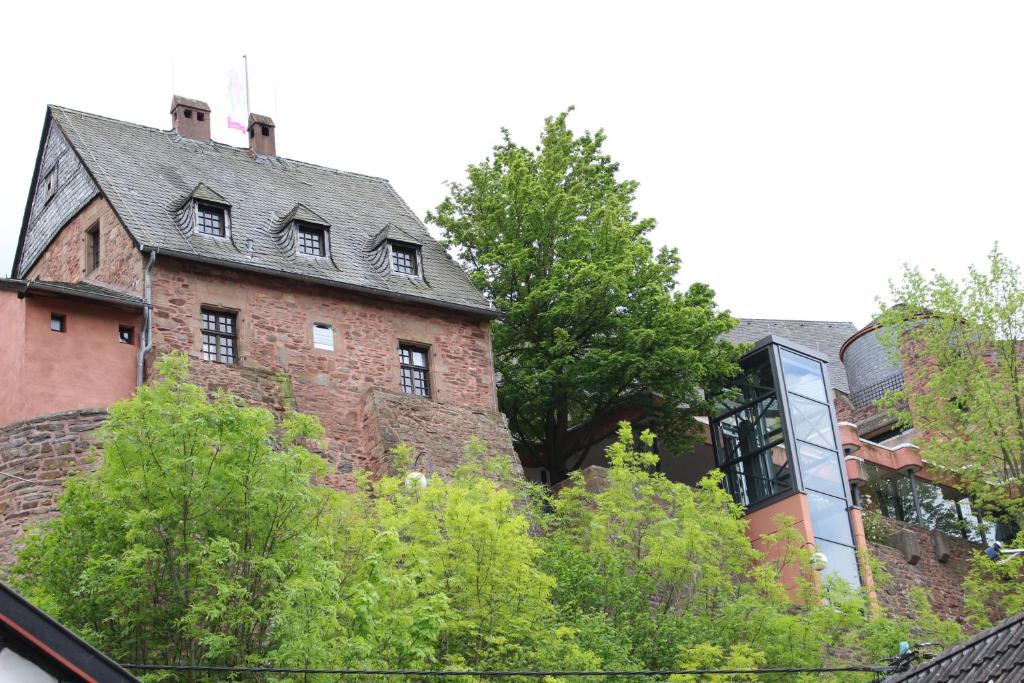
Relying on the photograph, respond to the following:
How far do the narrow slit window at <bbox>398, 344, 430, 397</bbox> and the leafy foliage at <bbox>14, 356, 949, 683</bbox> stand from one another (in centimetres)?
464

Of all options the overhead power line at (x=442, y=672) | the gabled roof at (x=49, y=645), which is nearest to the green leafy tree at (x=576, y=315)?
the overhead power line at (x=442, y=672)

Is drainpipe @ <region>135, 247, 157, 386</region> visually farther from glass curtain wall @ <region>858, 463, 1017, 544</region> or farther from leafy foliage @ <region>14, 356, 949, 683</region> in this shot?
glass curtain wall @ <region>858, 463, 1017, 544</region>

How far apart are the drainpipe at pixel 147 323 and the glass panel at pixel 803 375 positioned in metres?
13.0

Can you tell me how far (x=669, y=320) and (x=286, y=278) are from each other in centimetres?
814

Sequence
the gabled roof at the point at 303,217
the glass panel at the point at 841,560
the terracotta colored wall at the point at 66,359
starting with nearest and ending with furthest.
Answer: the terracotta colored wall at the point at 66,359 → the gabled roof at the point at 303,217 → the glass panel at the point at 841,560

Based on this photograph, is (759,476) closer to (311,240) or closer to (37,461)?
(311,240)

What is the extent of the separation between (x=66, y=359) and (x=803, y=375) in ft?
49.6

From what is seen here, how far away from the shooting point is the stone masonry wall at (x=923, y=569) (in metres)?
32.1

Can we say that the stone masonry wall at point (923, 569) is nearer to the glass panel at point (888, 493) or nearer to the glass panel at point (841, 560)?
the glass panel at point (888, 493)

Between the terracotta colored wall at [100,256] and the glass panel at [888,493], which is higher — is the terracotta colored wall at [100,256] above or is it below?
above

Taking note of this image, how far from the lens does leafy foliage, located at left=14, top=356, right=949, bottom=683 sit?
17.8 metres

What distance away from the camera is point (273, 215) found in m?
30.7

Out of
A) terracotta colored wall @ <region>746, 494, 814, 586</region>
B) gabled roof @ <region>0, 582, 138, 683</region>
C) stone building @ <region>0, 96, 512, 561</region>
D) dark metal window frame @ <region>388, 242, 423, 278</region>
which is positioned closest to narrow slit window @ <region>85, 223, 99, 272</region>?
stone building @ <region>0, 96, 512, 561</region>

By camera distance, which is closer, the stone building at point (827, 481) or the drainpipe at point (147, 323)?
the drainpipe at point (147, 323)
